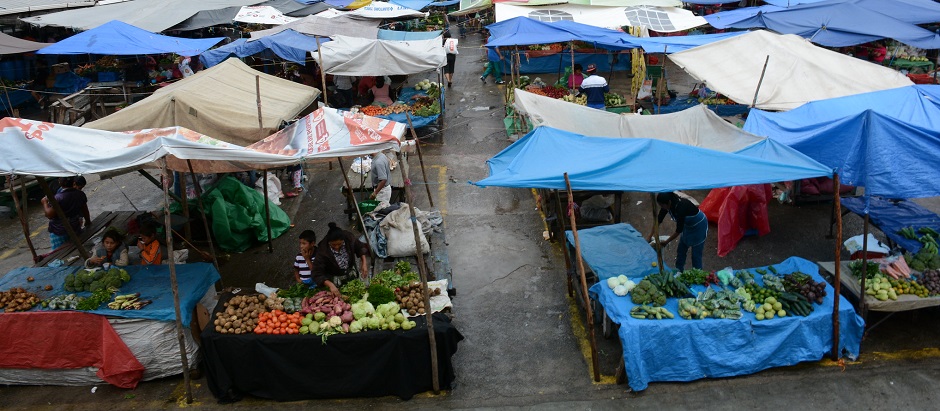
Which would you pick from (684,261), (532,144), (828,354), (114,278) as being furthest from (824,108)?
(114,278)

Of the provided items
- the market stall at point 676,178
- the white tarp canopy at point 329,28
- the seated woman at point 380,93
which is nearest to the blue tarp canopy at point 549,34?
the seated woman at point 380,93

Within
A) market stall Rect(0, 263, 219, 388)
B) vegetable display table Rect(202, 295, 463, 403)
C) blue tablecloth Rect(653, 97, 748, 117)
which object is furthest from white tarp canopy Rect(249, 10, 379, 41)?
vegetable display table Rect(202, 295, 463, 403)

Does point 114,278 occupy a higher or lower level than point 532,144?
lower

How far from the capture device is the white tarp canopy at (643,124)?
9.05 m

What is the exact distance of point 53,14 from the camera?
20.2m

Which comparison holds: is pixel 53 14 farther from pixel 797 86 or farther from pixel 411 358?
pixel 797 86

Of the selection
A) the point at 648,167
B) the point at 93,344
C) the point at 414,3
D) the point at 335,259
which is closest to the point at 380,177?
the point at 335,259

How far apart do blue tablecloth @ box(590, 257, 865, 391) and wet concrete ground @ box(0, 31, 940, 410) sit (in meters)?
0.18

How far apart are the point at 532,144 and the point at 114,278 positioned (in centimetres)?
551

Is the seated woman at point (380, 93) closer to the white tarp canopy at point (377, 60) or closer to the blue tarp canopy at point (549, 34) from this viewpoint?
the white tarp canopy at point (377, 60)

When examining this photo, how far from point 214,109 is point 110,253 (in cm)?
251

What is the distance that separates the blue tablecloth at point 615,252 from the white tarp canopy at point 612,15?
10928 millimetres

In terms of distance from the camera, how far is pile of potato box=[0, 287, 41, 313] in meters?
6.90

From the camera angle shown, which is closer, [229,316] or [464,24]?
[229,316]
